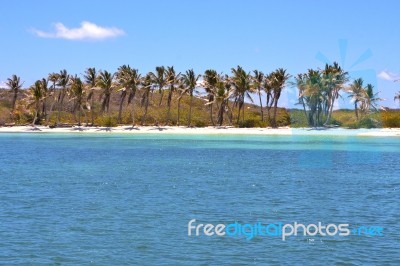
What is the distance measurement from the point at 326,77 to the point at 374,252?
Answer: 8856 cm

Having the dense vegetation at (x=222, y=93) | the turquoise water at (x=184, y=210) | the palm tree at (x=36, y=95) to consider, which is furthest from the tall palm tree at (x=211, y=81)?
the turquoise water at (x=184, y=210)

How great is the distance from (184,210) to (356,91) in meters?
87.7

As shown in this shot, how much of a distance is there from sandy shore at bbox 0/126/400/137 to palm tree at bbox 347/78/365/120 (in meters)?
8.26

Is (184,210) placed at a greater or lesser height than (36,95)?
lesser

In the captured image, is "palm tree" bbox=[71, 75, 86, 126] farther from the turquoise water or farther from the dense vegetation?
the turquoise water

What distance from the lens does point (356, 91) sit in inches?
4053

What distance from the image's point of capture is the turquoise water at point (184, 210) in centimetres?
1496

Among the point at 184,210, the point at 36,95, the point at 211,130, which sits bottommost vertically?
the point at 184,210

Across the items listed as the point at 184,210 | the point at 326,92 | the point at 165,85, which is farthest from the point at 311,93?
the point at 184,210

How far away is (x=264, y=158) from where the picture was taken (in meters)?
48.7

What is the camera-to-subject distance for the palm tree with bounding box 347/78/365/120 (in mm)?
101625

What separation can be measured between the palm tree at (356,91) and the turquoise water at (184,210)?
204ft

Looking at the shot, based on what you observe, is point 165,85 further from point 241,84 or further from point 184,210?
point 184,210

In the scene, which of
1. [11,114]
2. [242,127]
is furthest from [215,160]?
[11,114]
